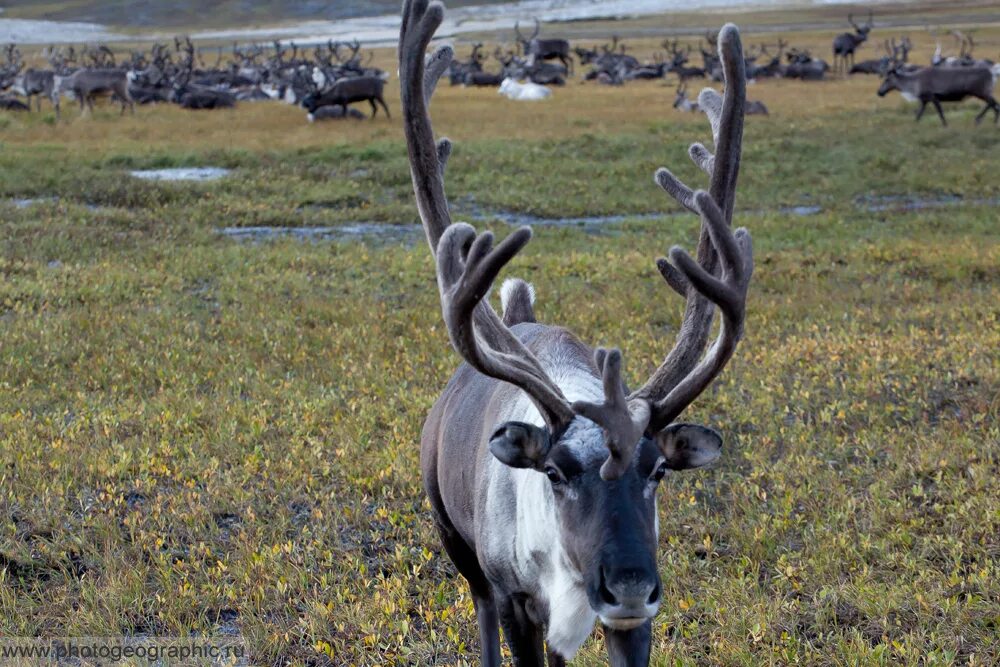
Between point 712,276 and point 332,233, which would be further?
point 332,233

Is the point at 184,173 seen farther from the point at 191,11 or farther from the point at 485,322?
the point at 191,11

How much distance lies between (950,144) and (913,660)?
809 inches

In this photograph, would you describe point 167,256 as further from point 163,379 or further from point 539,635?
point 539,635

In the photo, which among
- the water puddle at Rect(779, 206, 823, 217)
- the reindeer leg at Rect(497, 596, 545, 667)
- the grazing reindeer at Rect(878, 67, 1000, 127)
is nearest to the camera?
A: the reindeer leg at Rect(497, 596, 545, 667)

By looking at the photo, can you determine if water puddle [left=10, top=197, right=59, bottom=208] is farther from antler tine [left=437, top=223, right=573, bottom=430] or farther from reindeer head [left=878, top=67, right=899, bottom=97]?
reindeer head [left=878, top=67, right=899, bottom=97]

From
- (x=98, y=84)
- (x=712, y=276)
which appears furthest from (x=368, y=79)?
(x=712, y=276)

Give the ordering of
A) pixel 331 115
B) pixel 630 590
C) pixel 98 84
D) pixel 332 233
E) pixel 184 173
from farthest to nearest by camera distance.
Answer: pixel 98 84, pixel 331 115, pixel 184 173, pixel 332 233, pixel 630 590

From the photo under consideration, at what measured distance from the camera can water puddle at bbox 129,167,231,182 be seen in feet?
60.2

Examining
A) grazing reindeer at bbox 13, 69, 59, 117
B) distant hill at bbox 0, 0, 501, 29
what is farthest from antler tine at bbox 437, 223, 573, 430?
distant hill at bbox 0, 0, 501, 29

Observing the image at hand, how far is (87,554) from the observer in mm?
5180

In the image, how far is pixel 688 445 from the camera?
3166mm

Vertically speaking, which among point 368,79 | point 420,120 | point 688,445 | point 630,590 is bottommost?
point 368,79

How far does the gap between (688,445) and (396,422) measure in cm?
397

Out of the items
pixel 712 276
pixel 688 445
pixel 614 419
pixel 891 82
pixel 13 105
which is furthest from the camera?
pixel 13 105
